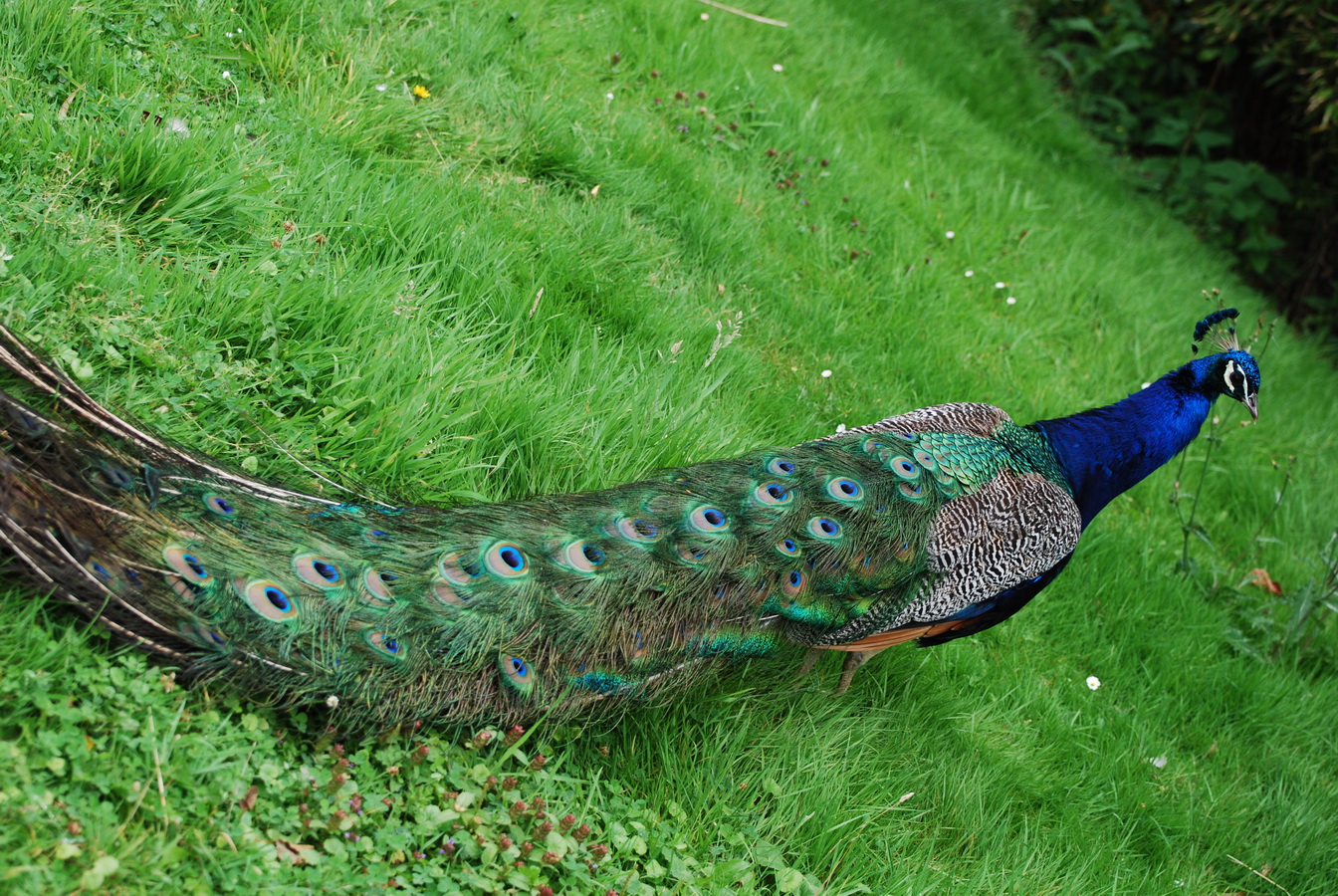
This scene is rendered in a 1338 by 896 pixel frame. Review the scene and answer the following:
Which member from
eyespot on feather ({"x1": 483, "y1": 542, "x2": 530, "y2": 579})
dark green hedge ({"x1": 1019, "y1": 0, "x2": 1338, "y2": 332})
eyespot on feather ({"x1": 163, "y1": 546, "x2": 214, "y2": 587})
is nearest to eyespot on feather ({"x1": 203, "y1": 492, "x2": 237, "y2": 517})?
eyespot on feather ({"x1": 163, "y1": 546, "x2": 214, "y2": 587})

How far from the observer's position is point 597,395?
3.53 meters

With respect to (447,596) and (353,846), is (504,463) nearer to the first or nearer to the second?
(447,596)

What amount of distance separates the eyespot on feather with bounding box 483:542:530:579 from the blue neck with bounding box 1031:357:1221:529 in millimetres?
2124

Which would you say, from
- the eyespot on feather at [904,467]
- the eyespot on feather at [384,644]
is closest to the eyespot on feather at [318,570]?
the eyespot on feather at [384,644]

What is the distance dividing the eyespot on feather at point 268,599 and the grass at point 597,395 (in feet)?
0.85

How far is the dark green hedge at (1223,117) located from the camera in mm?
7773

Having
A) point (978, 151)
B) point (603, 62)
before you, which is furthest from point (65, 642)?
point (978, 151)

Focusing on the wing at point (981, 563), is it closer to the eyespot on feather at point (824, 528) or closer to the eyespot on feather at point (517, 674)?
the eyespot on feather at point (824, 528)

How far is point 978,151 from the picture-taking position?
20.7ft

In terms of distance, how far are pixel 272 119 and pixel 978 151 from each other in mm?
4189

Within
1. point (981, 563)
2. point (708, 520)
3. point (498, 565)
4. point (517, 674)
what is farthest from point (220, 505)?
point (981, 563)

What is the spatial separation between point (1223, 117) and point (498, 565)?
7.87 m

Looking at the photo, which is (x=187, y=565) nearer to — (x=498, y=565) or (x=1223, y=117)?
(x=498, y=565)

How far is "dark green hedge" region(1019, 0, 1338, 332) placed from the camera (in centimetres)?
777
